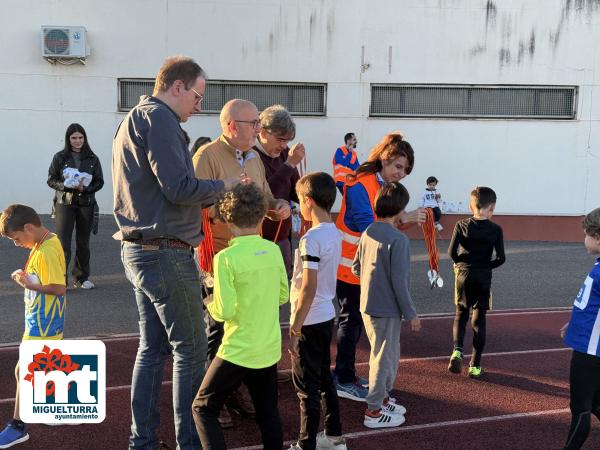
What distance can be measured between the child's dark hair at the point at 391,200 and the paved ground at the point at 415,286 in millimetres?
3161

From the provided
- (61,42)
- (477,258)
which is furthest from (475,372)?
(61,42)

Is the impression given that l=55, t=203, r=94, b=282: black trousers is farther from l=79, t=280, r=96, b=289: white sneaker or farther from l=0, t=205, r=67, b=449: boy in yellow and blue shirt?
l=0, t=205, r=67, b=449: boy in yellow and blue shirt

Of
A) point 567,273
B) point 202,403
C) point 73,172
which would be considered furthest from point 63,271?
point 567,273

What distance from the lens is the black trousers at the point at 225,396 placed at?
309 cm

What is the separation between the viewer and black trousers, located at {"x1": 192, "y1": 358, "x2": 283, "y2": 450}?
3094mm

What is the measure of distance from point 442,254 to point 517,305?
3.51 meters

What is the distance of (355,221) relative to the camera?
4.59 meters

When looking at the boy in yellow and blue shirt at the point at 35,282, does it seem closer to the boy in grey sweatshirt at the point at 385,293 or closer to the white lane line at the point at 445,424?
the white lane line at the point at 445,424

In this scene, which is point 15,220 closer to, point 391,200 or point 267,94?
point 391,200

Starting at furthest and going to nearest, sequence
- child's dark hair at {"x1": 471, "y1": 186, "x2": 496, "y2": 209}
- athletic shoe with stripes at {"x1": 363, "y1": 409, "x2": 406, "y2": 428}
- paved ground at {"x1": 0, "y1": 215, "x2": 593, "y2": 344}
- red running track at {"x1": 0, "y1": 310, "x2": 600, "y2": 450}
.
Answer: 1. paved ground at {"x1": 0, "y1": 215, "x2": 593, "y2": 344}
2. child's dark hair at {"x1": 471, "y1": 186, "x2": 496, "y2": 209}
3. athletic shoe with stripes at {"x1": 363, "y1": 409, "x2": 406, "y2": 428}
4. red running track at {"x1": 0, "y1": 310, "x2": 600, "y2": 450}

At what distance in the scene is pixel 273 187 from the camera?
4594 mm

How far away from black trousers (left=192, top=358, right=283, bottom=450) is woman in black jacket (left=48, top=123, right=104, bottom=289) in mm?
5460

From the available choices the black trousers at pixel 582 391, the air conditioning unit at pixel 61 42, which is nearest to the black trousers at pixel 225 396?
the black trousers at pixel 582 391

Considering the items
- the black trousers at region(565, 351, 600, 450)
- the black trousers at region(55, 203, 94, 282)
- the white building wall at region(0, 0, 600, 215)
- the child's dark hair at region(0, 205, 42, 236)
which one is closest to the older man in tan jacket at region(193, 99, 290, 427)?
the child's dark hair at region(0, 205, 42, 236)
